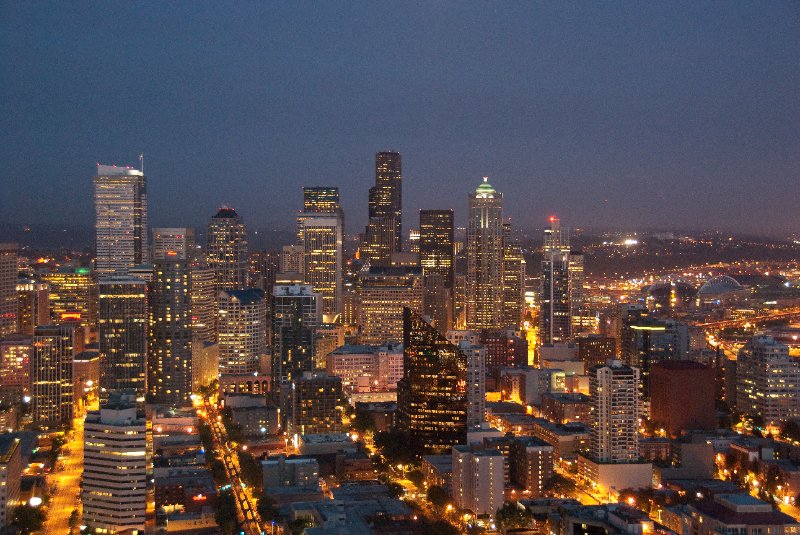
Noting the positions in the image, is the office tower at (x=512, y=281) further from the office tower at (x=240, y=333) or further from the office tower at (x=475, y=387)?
the office tower at (x=475, y=387)

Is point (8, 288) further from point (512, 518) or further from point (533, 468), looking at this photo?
point (512, 518)

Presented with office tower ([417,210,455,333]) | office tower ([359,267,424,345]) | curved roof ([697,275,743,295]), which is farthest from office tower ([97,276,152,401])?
curved roof ([697,275,743,295])

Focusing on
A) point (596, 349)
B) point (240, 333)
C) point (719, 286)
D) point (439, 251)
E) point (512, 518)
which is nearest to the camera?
point (512, 518)

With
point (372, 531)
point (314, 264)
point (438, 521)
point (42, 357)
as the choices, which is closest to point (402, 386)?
point (438, 521)

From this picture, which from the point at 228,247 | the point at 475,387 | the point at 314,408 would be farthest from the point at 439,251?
the point at 314,408

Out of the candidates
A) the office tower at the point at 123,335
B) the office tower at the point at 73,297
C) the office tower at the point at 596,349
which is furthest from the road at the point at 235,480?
the office tower at the point at 596,349

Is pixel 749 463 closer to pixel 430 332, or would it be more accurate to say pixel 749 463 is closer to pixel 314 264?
pixel 430 332

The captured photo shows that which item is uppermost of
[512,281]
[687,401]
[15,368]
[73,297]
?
[512,281]
